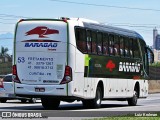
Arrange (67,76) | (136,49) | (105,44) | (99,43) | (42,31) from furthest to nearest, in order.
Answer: (136,49), (105,44), (99,43), (42,31), (67,76)

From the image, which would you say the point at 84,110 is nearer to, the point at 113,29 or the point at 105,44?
the point at 105,44

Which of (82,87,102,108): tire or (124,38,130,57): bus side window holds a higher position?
(124,38,130,57): bus side window

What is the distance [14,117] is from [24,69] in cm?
496

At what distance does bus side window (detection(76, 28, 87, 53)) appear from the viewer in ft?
79.7

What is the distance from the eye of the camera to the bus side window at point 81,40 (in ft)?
79.7

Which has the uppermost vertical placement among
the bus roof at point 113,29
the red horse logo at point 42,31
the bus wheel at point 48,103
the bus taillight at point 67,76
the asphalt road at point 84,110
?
the bus roof at point 113,29

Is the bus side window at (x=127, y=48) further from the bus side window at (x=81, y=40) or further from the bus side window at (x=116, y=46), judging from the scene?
the bus side window at (x=81, y=40)

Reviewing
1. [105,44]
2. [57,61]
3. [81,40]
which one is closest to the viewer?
[57,61]

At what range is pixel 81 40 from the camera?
24.5m

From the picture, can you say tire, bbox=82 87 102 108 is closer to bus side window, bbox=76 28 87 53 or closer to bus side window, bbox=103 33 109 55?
bus side window, bbox=103 33 109 55

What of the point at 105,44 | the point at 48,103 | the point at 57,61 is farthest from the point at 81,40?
the point at 48,103

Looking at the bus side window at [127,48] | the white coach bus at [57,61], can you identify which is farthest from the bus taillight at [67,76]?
the bus side window at [127,48]

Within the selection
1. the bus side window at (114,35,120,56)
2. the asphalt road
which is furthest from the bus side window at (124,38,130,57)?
the asphalt road

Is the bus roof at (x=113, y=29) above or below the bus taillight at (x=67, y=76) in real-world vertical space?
above
